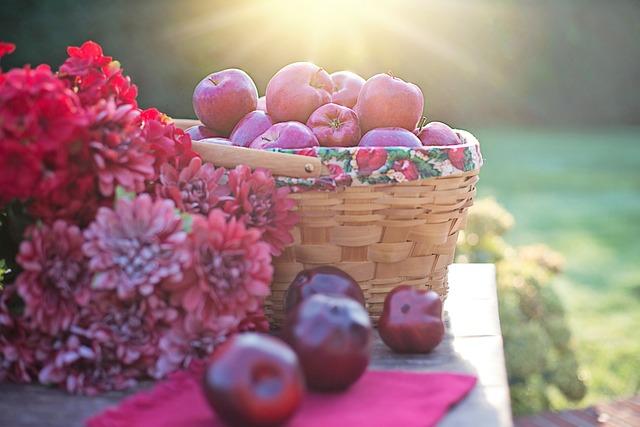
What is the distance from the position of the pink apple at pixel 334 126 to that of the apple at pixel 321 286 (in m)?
0.25

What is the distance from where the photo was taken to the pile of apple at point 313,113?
1365mm

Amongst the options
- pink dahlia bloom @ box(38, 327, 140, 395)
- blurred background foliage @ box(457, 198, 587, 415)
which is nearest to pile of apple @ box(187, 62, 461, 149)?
pink dahlia bloom @ box(38, 327, 140, 395)

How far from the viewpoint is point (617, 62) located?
889 cm

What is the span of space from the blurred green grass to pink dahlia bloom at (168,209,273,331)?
2.51 metres

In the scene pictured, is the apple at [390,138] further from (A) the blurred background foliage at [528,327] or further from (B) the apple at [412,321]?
(A) the blurred background foliage at [528,327]

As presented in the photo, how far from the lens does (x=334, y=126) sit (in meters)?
1.38

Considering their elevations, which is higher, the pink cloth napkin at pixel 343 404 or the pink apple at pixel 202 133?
the pink apple at pixel 202 133

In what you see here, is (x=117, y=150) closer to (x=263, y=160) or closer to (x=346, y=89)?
(x=263, y=160)

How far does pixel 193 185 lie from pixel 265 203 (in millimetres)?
113

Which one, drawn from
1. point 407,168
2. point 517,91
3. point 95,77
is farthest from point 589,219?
point 95,77

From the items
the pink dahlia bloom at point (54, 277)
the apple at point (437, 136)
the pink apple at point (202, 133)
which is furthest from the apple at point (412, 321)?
the pink apple at point (202, 133)

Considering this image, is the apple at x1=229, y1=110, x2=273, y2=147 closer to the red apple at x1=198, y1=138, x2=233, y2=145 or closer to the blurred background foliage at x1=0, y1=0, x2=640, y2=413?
the red apple at x1=198, y1=138, x2=233, y2=145

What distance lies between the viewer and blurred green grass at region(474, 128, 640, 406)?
3.73 m

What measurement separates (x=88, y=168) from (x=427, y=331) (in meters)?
0.54
